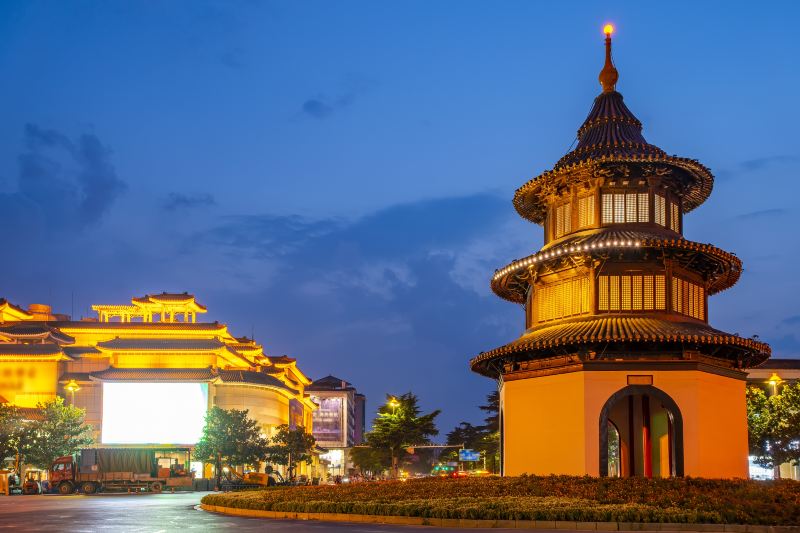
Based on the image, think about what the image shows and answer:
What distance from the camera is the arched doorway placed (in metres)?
32.3

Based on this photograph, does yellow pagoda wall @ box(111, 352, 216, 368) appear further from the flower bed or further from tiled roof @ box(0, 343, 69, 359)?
the flower bed

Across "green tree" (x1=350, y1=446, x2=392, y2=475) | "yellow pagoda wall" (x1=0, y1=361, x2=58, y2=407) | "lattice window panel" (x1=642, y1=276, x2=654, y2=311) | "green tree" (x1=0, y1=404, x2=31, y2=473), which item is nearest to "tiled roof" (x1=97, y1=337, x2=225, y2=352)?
"yellow pagoda wall" (x1=0, y1=361, x2=58, y2=407)

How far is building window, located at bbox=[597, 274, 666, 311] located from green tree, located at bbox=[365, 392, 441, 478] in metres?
47.7

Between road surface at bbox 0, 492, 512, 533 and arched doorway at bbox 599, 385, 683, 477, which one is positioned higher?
arched doorway at bbox 599, 385, 683, 477

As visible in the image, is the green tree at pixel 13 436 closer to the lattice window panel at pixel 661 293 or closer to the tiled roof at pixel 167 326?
the tiled roof at pixel 167 326

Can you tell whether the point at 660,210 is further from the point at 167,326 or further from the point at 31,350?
the point at 31,350

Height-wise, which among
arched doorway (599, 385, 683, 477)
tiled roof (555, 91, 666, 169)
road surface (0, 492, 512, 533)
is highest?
tiled roof (555, 91, 666, 169)

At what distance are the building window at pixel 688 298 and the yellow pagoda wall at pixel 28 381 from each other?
86.8 metres

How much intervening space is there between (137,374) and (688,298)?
78.7 meters

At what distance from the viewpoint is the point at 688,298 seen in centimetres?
3512

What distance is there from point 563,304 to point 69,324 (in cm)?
8858

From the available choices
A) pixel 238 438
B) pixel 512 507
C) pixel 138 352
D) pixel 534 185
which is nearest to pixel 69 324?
pixel 138 352

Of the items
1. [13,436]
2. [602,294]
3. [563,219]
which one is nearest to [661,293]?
[602,294]

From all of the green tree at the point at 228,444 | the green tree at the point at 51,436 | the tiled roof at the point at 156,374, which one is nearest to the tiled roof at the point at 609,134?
the green tree at the point at 51,436
